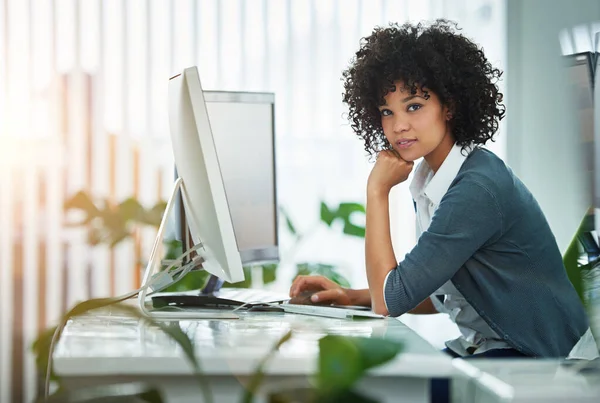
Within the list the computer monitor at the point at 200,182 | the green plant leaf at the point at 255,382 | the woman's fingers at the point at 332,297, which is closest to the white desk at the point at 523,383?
the green plant leaf at the point at 255,382

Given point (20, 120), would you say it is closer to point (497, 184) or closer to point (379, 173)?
point (379, 173)

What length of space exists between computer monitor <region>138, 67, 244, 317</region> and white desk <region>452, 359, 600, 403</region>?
576mm

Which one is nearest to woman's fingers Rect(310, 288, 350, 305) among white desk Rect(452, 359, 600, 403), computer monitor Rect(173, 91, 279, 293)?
computer monitor Rect(173, 91, 279, 293)

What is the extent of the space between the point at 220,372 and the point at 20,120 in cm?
254

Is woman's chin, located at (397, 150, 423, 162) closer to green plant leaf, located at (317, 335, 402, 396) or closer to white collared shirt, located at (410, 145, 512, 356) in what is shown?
white collared shirt, located at (410, 145, 512, 356)

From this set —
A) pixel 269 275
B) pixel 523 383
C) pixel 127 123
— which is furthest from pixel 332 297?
pixel 127 123

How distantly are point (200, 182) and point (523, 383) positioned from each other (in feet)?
2.38

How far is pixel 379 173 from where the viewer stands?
164 cm

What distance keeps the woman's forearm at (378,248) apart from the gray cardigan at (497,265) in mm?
61

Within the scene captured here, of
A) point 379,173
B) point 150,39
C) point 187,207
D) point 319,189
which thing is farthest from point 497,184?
point 150,39

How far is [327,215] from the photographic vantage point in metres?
3.05

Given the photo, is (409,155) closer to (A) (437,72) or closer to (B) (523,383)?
(A) (437,72)

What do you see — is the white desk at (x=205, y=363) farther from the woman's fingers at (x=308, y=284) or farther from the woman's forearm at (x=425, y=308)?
the woman's forearm at (x=425, y=308)

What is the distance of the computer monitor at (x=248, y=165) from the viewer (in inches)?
69.7
